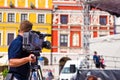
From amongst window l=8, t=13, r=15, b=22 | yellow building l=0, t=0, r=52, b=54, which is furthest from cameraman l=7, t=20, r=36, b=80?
window l=8, t=13, r=15, b=22

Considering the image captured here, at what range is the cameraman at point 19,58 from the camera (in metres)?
4.75

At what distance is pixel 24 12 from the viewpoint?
5025 cm

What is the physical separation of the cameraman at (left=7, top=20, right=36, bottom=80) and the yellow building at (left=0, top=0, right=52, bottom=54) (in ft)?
145

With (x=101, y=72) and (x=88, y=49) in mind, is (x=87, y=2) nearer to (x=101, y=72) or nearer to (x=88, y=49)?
(x=101, y=72)

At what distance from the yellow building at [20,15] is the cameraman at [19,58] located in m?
44.2

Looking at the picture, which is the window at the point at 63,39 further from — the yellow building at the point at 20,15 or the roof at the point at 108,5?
the roof at the point at 108,5

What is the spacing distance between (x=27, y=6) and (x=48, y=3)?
2.43 metres

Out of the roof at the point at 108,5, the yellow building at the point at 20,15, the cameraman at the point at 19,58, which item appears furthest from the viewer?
the yellow building at the point at 20,15

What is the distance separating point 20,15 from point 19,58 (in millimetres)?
45405

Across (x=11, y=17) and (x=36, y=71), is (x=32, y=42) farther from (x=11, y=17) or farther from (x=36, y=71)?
(x=11, y=17)

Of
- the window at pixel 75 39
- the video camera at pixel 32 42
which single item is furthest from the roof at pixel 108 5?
the window at pixel 75 39

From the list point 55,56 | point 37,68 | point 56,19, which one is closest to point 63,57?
point 55,56

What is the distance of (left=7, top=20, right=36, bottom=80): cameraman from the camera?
15.6ft

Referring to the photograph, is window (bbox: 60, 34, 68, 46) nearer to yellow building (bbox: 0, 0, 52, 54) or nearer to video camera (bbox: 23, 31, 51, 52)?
yellow building (bbox: 0, 0, 52, 54)
